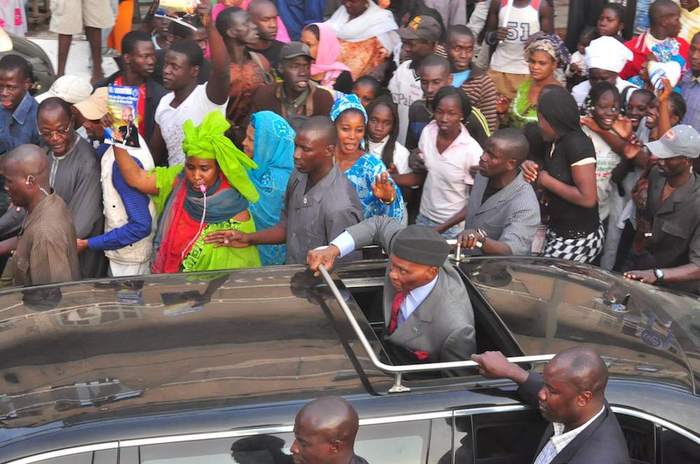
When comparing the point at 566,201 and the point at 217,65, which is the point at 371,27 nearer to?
the point at 217,65

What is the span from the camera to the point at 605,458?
3473 mm

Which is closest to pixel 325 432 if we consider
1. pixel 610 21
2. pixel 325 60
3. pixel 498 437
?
pixel 498 437

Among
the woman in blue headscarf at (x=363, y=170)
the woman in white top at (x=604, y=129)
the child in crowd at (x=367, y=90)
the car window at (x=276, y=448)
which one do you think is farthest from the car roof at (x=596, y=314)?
the child in crowd at (x=367, y=90)

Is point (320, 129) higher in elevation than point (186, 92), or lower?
higher

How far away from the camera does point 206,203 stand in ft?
18.4

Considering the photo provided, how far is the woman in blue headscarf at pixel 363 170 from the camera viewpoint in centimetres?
593

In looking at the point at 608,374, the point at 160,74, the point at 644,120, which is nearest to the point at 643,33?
the point at 644,120

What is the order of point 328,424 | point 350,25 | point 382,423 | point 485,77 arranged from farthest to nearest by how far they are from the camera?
point 350,25 < point 485,77 < point 382,423 < point 328,424

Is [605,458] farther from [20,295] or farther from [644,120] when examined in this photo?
[644,120]

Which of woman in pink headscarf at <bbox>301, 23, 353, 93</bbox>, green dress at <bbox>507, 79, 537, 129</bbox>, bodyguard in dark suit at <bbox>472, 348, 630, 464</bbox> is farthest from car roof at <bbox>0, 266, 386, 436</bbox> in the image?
woman in pink headscarf at <bbox>301, 23, 353, 93</bbox>

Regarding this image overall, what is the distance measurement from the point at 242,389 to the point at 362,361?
482 millimetres

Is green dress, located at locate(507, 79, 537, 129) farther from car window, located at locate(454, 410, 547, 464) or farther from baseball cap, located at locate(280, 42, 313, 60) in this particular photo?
car window, located at locate(454, 410, 547, 464)

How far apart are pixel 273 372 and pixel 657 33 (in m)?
6.30

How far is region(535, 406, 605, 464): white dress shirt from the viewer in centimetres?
354
